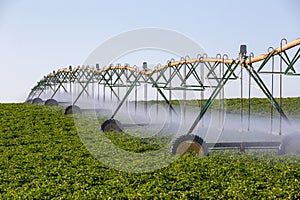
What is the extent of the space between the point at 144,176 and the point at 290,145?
3.16 m

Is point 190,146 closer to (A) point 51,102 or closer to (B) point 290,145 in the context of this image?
(B) point 290,145

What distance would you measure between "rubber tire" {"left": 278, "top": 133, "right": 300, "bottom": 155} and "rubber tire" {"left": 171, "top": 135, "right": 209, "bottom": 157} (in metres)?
1.53

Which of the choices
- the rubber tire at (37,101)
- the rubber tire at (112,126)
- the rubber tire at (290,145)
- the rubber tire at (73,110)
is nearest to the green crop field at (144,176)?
the rubber tire at (290,145)

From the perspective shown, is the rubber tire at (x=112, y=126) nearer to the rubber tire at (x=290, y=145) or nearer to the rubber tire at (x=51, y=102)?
the rubber tire at (x=290, y=145)

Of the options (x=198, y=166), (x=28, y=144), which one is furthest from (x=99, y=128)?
(x=198, y=166)

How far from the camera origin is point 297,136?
946cm

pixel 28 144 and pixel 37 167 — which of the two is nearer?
pixel 37 167

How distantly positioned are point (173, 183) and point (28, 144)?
5.79 m

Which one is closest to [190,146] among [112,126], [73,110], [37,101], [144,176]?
[144,176]

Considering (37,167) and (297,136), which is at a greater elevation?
(297,136)

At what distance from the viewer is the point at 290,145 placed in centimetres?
953

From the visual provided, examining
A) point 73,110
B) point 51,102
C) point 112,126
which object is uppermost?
point 51,102

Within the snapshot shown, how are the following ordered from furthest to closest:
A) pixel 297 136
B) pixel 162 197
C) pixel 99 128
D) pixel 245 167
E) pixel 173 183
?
1. pixel 99 128
2. pixel 297 136
3. pixel 245 167
4. pixel 173 183
5. pixel 162 197

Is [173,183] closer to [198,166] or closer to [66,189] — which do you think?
[198,166]
